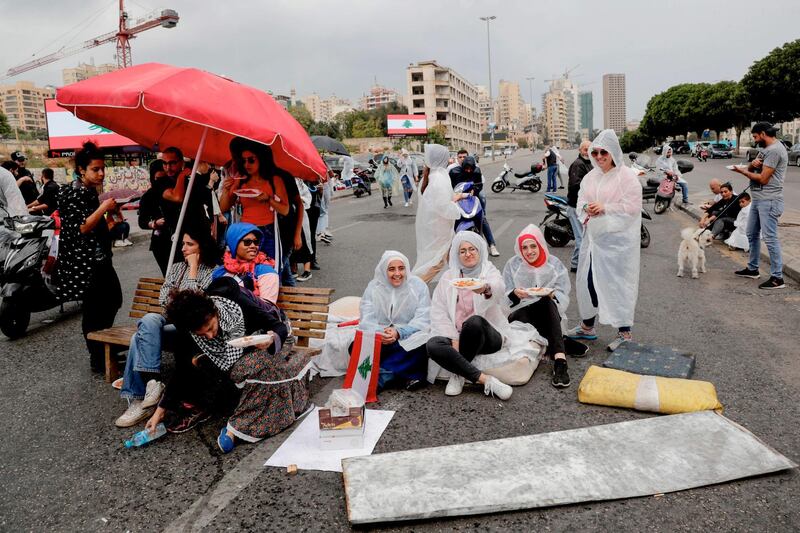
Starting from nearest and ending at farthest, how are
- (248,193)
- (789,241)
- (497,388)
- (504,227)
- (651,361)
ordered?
(497,388)
(651,361)
(248,193)
(789,241)
(504,227)

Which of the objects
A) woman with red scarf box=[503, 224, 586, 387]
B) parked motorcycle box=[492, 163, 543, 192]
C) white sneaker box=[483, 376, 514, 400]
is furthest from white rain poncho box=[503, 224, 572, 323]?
parked motorcycle box=[492, 163, 543, 192]

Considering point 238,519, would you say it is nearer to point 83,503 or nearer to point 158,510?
point 158,510

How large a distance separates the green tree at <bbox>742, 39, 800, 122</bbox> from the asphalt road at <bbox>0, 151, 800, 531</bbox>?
37.4 m

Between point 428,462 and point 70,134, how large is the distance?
3486cm

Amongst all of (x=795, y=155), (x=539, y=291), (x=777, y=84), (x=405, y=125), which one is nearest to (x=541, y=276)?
(x=539, y=291)

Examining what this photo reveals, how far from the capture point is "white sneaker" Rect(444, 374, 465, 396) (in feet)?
13.0

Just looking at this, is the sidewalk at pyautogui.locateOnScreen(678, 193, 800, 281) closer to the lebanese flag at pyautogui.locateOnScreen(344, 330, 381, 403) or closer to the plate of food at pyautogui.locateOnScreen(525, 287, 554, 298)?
the plate of food at pyautogui.locateOnScreen(525, 287, 554, 298)

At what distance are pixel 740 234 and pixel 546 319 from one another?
20.3 ft

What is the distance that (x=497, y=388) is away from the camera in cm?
384

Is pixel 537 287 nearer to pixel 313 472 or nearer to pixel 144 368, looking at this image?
pixel 313 472

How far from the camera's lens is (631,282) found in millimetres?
4723

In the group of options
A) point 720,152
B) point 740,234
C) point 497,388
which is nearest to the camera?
point 497,388

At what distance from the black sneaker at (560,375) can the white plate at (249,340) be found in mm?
1981

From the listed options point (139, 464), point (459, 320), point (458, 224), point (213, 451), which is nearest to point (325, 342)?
point (459, 320)
